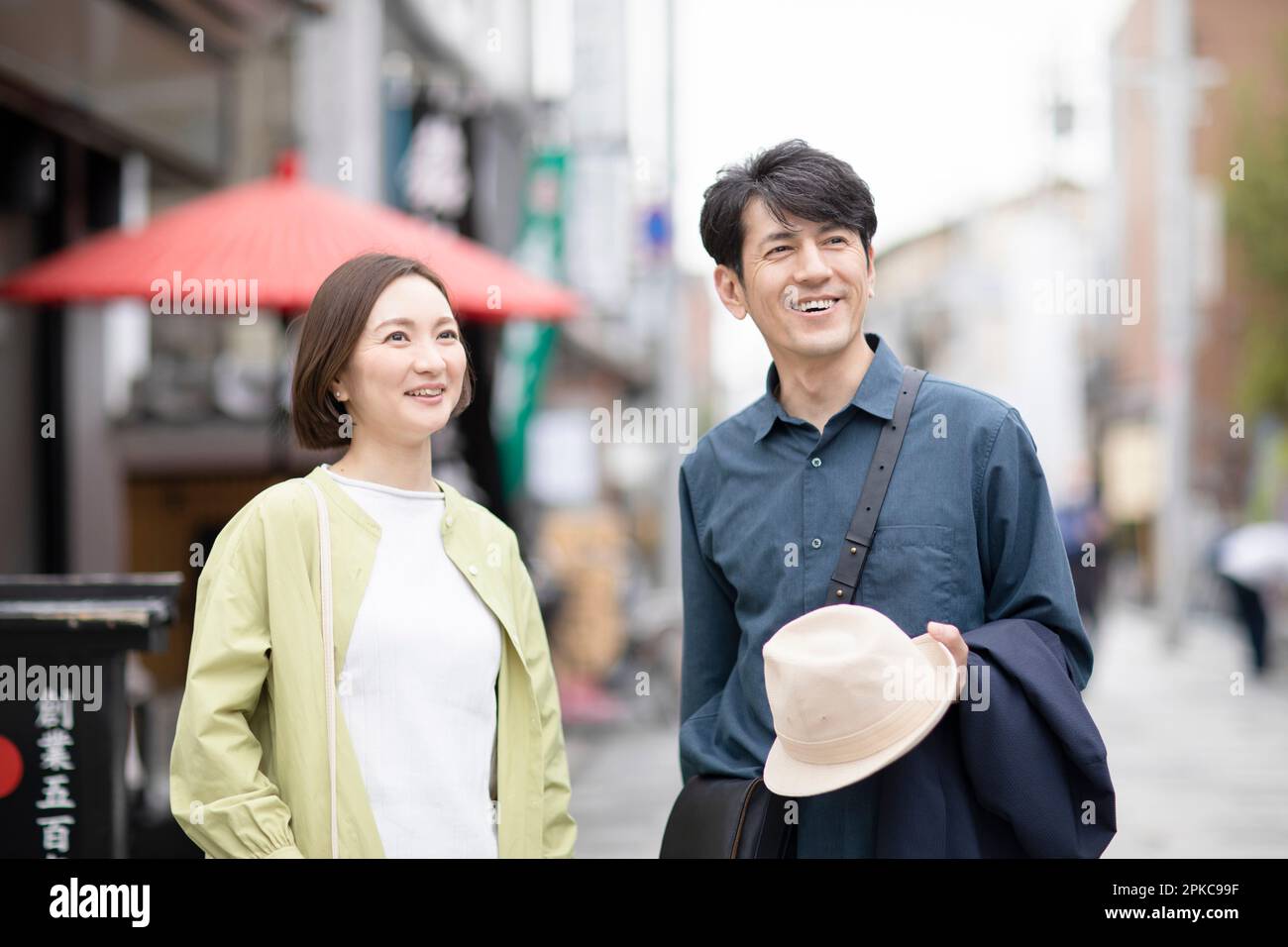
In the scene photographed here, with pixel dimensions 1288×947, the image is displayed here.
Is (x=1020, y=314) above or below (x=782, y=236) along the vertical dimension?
above

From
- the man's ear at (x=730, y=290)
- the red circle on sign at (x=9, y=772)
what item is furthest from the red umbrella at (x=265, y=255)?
the man's ear at (x=730, y=290)

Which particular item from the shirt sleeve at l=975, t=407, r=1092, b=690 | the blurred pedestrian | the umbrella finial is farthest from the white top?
the blurred pedestrian

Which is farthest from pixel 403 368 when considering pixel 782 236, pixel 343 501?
pixel 782 236

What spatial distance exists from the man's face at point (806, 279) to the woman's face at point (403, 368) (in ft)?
1.89

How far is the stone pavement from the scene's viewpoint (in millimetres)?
7012

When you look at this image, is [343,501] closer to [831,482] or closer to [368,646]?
[368,646]

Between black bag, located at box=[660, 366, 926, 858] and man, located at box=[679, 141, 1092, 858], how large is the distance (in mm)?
22

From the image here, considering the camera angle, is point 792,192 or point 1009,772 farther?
point 792,192

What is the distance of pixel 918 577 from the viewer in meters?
2.44

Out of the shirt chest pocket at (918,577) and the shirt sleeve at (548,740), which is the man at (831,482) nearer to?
the shirt chest pocket at (918,577)

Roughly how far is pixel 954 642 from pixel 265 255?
3.95 metres

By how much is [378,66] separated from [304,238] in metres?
6.38

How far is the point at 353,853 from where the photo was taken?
237 cm
